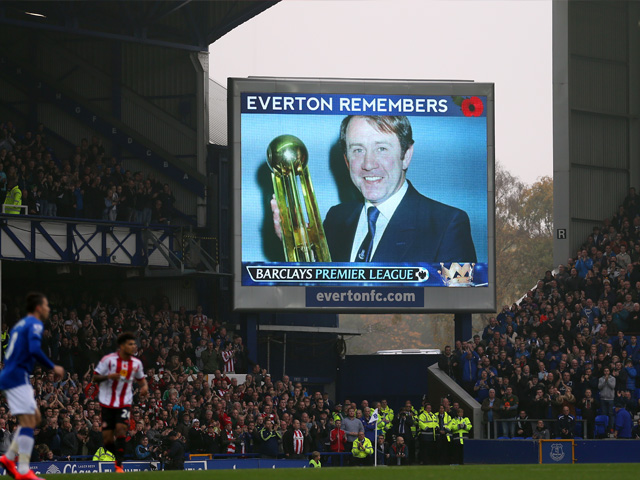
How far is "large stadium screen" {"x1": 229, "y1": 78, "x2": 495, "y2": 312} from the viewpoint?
3406 cm

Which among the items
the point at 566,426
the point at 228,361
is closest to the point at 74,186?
the point at 228,361

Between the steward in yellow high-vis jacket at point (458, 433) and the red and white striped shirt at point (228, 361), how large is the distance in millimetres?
6871

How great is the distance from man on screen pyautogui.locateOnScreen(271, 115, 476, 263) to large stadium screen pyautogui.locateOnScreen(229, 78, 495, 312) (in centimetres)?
3

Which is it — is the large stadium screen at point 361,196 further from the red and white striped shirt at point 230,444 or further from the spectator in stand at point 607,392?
the red and white striped shirt at point 230,444

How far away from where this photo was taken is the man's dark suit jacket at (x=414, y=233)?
112 ft

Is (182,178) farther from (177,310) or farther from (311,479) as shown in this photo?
(311,479)

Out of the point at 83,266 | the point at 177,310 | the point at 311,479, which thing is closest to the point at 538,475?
the point at 311,479

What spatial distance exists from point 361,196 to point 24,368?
21.6m

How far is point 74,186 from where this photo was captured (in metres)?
32.7

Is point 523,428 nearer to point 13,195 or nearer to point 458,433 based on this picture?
point 458,433

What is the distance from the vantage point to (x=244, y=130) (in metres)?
34.2

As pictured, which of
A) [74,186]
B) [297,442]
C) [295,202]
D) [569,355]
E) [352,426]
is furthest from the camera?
[295,202]

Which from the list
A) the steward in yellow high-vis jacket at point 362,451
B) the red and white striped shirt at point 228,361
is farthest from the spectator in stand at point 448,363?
the red and white striped shirt at point 228,361

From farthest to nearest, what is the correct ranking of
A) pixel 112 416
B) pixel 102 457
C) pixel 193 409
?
pixel 193 409 → pixel 102 457 → pixel 112 416
